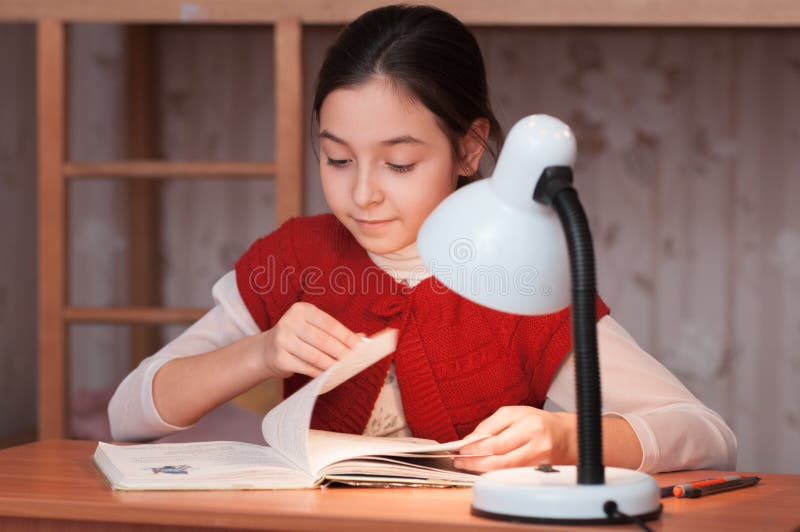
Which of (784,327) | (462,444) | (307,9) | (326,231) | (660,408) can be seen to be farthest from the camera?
(784,327)

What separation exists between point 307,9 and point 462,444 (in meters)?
1.45

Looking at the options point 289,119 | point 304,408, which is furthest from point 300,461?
point 289,119

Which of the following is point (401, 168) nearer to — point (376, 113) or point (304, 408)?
point (376, 113)

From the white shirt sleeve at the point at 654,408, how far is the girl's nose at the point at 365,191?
0.32 metres

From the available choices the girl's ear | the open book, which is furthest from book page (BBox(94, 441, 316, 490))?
the girl's ear

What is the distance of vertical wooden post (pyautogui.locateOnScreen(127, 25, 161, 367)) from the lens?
330cm

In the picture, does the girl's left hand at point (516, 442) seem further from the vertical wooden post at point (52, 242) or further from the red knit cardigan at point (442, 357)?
the vertical wooden post at point (52, 242)

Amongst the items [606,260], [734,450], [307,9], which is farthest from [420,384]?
[606,260]

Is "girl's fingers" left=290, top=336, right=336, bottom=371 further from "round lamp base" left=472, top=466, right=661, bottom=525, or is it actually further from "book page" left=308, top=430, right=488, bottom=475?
"round lamp base" left=472, top=466, right=661, bottom=525

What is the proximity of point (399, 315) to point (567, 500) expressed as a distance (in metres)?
0.58

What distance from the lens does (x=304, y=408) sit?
1.05 meters

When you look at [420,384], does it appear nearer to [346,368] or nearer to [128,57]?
[346,368]

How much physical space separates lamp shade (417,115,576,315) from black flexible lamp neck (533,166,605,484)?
0.03m

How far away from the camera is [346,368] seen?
3.53 ft
